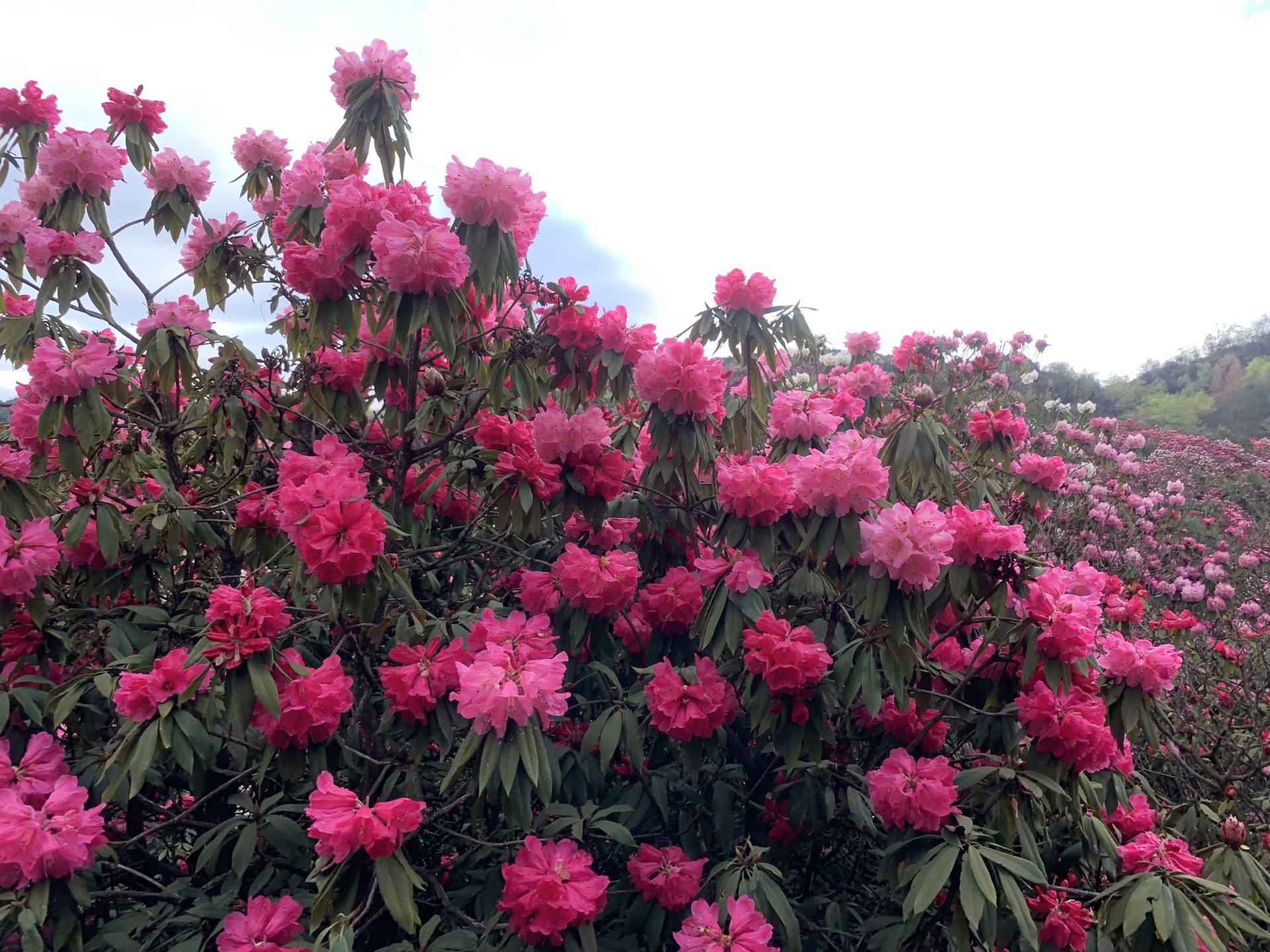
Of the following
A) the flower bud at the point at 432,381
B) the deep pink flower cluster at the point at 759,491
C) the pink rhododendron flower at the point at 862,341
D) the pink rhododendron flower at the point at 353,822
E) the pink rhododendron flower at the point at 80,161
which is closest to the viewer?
the pink rhododendron flower at the point at 353,822

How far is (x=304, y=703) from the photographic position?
1677 millimetres

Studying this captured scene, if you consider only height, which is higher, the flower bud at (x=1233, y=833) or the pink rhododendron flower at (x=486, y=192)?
the pink rhododendron flower at (x=486, y=192)

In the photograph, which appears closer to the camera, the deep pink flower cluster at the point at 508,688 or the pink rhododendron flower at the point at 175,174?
the deep pink flower cluster at the point at 508,688

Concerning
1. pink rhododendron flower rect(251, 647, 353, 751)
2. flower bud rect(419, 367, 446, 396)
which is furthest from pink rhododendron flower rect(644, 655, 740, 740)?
flower bud rect(419, 367, 446, 396)

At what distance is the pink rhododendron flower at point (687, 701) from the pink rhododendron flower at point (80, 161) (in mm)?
2764

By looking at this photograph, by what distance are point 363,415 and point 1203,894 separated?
8.42ft

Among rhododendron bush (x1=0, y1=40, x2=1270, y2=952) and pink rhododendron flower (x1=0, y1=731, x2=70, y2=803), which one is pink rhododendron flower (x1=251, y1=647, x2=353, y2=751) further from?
pink rhododendron flower (x1=0, y1=731, x2=70, y2=803)

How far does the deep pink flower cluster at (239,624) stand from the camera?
1597mm

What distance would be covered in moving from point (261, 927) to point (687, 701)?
3.44 feet

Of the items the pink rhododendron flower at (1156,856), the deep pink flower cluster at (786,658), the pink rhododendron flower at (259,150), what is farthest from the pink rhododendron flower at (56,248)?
the pink rhododendron flower at (1156,856)

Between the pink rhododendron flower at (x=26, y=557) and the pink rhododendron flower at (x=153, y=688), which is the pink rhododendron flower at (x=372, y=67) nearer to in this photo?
the pink rhododendron flower at (x=26, y=557)

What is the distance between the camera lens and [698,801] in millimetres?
2016

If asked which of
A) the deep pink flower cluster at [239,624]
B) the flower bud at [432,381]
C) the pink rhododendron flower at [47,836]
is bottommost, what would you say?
the pink rhododendron flower at [47,836]

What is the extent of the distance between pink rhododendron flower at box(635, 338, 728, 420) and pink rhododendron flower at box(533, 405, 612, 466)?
160 mm
